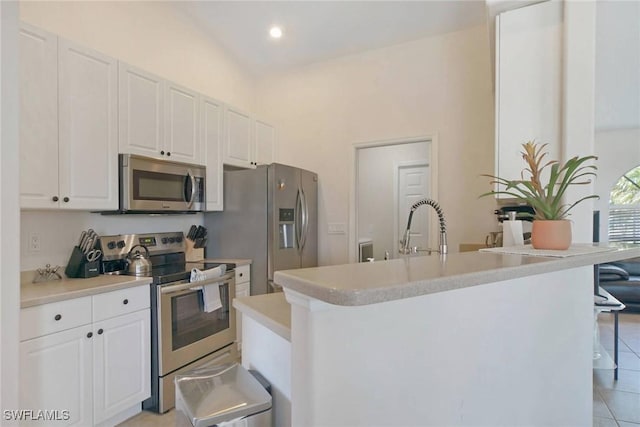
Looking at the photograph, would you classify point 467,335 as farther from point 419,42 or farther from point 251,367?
point 419,42

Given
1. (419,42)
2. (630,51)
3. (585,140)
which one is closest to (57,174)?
(585,140)

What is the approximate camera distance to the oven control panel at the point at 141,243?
107 inches

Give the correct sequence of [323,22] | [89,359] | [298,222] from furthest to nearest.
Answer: [298,222] → [323,22] → [89,359]

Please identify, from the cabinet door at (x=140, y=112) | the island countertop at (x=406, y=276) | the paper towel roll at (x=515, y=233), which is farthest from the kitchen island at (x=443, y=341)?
the cabinet door at (x=140, y=112)

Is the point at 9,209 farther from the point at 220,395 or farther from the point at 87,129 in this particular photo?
the point at 220,395

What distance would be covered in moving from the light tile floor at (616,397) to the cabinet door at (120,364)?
6.5 inches

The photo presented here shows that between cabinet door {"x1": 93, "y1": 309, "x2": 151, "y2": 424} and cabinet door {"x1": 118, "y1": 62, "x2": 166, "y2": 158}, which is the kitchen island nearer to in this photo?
cabinet door {"x1": 93, "y1": 309, "x2": 151, "y2": 424}

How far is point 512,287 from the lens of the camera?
1272mm

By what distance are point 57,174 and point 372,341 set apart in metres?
2.19

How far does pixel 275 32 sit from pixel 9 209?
306cm

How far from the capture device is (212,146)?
3.36 m

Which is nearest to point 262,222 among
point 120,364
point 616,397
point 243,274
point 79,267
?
point 243,274

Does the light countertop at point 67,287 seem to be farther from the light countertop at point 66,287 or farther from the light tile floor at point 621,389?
the light tile floor at point 621,389

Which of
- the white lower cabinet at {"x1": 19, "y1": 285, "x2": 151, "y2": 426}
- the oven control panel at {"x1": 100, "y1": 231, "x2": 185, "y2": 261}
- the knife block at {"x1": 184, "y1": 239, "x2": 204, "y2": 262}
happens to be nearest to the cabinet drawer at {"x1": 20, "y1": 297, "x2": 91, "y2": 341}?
the white lower cabinet at {"x1": 19, "y1": 285, "x2": 151, "y2": 426}
